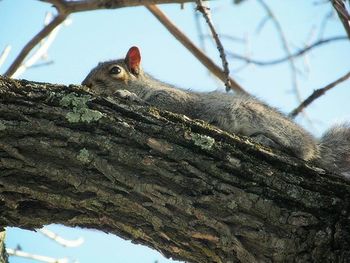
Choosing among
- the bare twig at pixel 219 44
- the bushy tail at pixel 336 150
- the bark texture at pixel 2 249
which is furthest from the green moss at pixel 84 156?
the bushy tail at pixel 336 150

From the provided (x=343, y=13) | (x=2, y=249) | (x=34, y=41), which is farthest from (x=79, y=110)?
(x=34, y=41)

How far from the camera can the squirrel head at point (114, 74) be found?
15.1 feet

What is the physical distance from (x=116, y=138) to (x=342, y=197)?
3.38 feet

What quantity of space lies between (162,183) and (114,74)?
2371mm

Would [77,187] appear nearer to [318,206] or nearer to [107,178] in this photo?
[107,178]

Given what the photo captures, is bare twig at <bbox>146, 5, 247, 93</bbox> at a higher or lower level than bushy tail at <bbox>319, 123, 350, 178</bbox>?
higher

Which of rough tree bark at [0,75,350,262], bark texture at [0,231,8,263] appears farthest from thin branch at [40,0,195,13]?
bark texture at [0,231,8,263]

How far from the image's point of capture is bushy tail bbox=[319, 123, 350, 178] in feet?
11.4

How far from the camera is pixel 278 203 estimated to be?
2.35 meters

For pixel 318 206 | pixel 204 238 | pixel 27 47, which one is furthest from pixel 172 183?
pixel 27 47

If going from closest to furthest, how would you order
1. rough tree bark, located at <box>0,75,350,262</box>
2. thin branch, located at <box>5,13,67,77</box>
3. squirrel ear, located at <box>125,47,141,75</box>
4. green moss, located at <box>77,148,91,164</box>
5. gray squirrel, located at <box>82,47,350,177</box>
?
rough tree bark, located at <box>0,75,350,262</box>
green moss, located at <box>77,148,91,164</box>
gray squirrel, located at <box>82,47,350,177</box>
thin branch, located at <box>5,13,67,77</box>
squirrel ear, located at <box>125,47,141,75</box>

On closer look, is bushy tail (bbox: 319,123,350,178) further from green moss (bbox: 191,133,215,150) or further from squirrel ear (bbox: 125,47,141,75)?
squirrel ear (bbox: 125,47,141,75)

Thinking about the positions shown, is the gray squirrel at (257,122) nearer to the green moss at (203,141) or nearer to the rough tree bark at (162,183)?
the rough tree bark at (162,183)

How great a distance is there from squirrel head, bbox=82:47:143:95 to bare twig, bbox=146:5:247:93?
35cm
